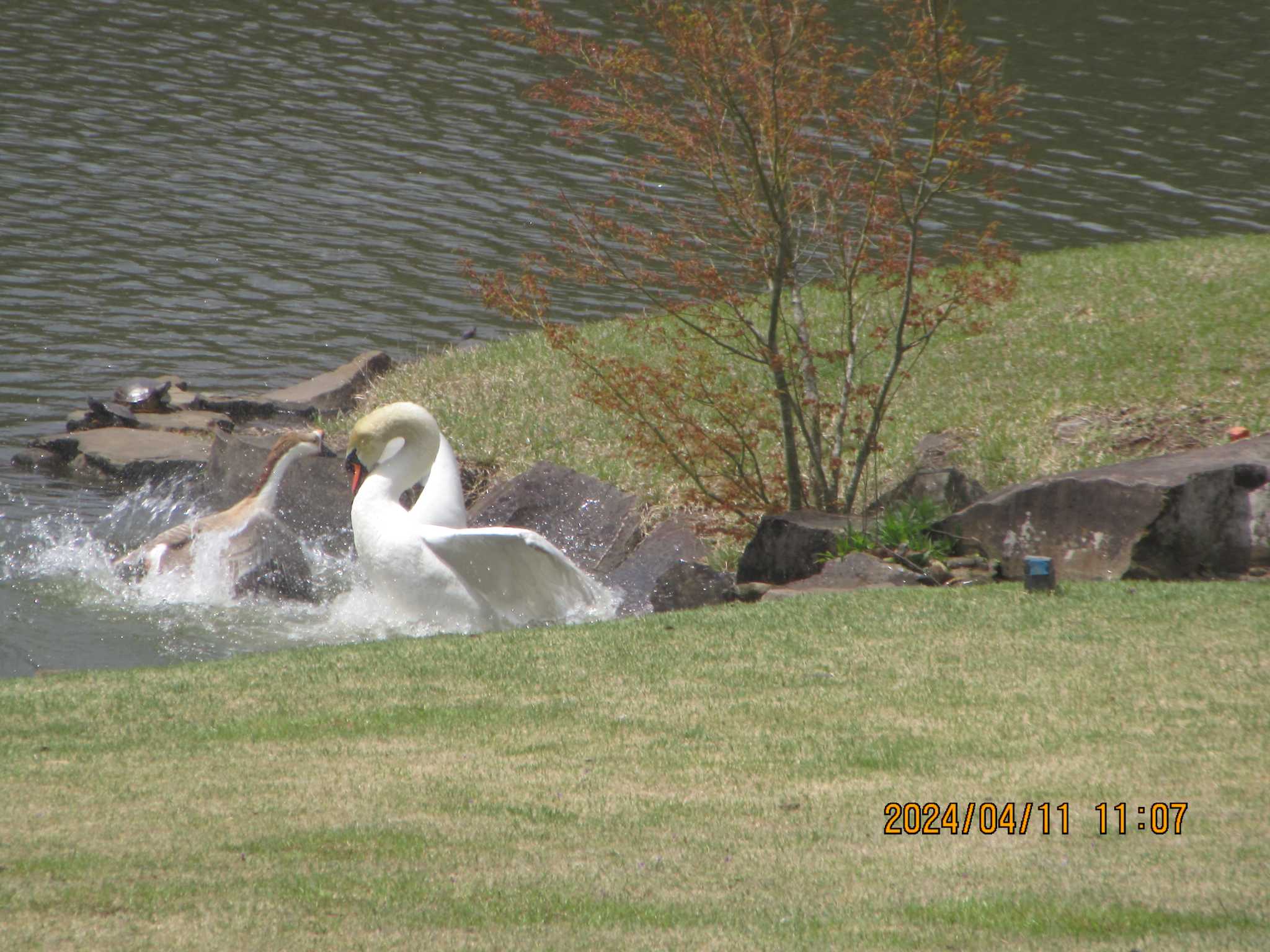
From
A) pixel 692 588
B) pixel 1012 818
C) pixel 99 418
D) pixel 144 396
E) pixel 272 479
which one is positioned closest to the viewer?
pixel 1012 818

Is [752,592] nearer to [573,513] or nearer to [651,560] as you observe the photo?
[651,560]

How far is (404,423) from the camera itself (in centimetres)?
921

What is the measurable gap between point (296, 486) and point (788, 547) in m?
4.00

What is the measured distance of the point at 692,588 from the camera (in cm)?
832

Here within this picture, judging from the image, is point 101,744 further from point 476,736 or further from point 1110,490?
point 1110,490

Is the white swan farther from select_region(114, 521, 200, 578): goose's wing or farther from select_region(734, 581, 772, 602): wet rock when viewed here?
select_region(114, 521, 200, 578): goose's wing

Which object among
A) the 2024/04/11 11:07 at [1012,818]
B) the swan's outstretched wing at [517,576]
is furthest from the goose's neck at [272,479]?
the 2024/04/11 11:07 at [1012,818]

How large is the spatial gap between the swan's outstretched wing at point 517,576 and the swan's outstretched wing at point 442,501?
182 mm

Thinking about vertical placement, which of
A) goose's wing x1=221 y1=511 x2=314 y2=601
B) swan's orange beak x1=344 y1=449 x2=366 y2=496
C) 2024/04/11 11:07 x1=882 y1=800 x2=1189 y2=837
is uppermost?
2024/04/11 11:07 x1=882 y1=800 x2=1189 y2=837

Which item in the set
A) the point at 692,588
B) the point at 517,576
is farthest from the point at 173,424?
the point at 692,588

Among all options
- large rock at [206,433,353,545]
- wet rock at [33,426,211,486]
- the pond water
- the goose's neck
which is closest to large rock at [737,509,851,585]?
the pond water

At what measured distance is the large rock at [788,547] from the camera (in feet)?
27.6

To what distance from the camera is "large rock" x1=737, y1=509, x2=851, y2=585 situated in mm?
8422

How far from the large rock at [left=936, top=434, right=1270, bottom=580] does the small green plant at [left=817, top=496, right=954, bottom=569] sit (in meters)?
0.38
